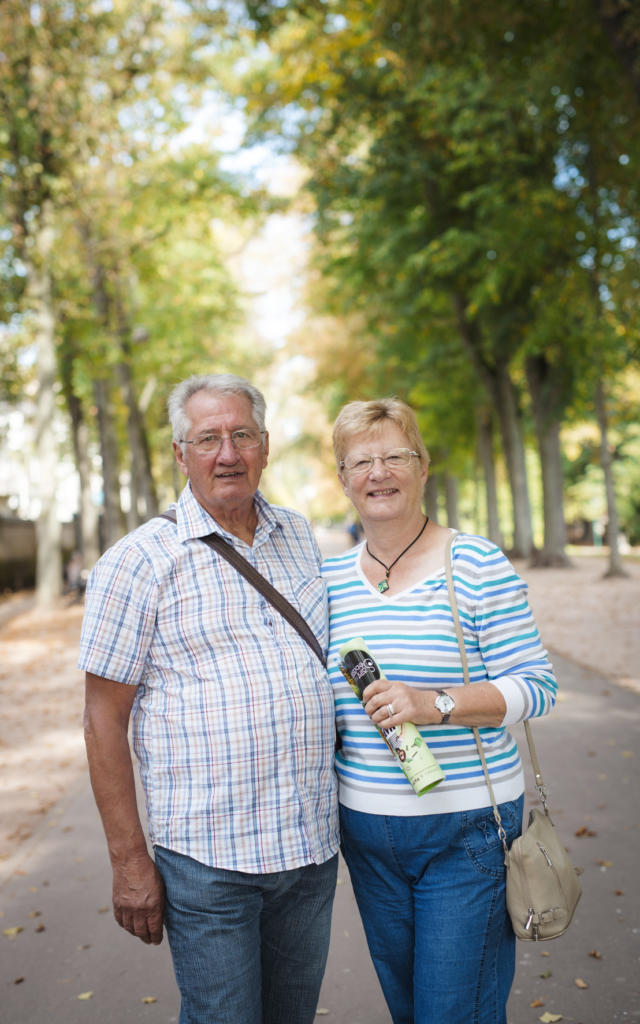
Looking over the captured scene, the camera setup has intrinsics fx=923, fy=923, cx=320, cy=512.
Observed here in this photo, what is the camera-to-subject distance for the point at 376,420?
2627mm

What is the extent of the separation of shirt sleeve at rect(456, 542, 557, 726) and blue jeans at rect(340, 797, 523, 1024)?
1.08 feet

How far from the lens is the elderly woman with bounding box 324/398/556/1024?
2.31m

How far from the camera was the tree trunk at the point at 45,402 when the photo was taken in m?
18.2

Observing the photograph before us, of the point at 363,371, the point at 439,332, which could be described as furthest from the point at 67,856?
the point at 363,371

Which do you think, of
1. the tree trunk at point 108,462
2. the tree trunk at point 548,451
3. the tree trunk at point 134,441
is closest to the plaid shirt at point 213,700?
the tree trunk at point 108,462

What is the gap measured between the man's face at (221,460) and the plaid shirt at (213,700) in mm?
120

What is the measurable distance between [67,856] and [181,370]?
21745 mm

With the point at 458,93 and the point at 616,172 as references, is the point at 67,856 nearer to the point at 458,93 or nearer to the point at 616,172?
the point at 616,172

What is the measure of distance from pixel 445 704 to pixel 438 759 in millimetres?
212

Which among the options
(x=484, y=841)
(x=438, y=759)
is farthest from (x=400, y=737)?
(x=484, y=841)

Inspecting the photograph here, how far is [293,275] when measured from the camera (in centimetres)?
3114

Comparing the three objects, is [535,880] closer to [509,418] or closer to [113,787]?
[113,787]

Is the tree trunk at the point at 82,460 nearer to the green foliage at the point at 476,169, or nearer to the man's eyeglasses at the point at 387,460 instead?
the green foliage at the point at 476,169

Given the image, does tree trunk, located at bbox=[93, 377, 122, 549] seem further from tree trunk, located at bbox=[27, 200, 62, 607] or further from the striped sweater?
the striped sweater
